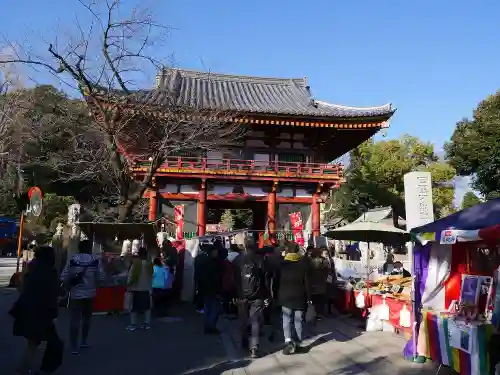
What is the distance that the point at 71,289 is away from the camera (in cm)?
682

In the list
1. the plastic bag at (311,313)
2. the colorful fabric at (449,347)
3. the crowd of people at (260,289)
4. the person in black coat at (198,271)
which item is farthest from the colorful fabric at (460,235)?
the person in black coat at (198,271)

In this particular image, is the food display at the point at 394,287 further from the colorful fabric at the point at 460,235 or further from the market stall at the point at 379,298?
the colorful fabric at the point at 460,235

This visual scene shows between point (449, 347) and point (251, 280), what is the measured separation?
2850 millimetres

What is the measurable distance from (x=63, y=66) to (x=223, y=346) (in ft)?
27.3

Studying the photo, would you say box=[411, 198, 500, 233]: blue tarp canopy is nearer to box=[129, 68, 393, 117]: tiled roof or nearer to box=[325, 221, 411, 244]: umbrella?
box=[325, 221, 411, 244]: umbrella

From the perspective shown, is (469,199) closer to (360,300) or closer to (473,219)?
(360,300)

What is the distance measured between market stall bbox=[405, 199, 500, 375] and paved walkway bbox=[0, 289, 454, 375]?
63 cm

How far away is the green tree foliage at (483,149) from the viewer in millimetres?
19453

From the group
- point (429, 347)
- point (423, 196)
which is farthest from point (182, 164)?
point (429, 347)

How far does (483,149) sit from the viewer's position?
20.1 m

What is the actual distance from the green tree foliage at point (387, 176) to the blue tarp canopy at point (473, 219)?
3272cm

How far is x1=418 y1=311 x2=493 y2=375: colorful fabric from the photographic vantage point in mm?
4969

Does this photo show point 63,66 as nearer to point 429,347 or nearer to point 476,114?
point 429,347

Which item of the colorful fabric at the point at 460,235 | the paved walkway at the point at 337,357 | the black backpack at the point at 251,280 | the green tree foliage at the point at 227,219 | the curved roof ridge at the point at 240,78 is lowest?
the paved walkway at the point at 337,357
